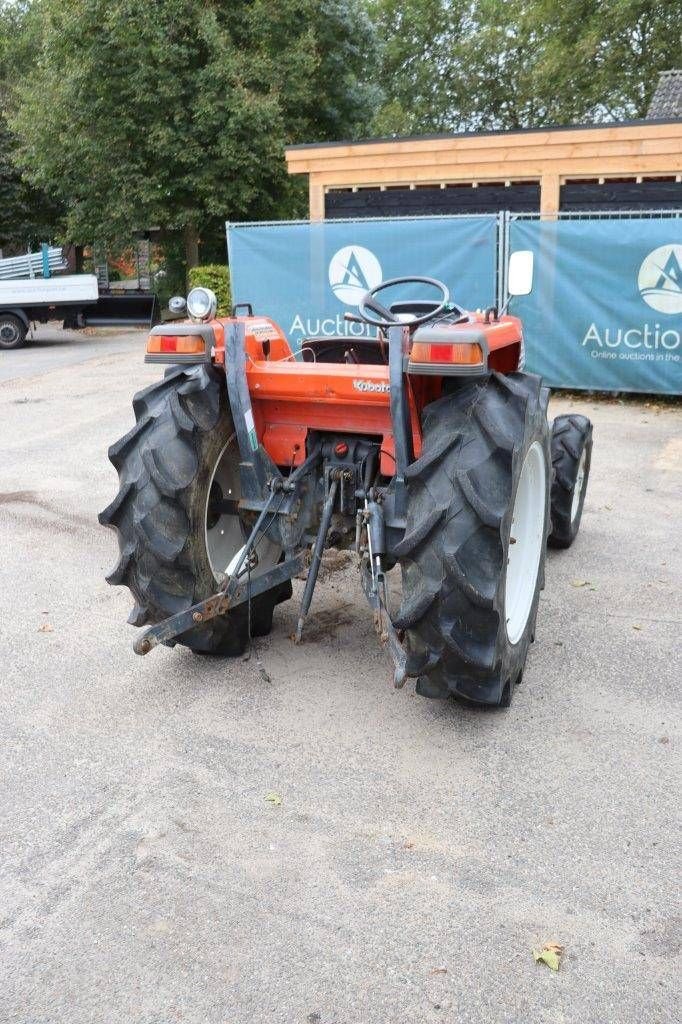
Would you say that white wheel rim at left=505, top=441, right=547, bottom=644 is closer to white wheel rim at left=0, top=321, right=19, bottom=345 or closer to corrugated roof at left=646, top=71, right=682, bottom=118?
corrugated roof at left=646, top=71, right=682, bottom=118

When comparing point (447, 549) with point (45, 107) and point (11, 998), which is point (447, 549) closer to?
point (11, 998)

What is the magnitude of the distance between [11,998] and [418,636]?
169 centimetres

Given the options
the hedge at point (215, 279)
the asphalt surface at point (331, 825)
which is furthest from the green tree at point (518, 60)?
the asphalt surface at point (331, 825)

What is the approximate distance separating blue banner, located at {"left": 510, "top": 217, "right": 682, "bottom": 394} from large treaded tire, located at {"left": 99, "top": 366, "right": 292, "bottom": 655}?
7.67 metres

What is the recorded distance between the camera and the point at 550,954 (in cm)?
248

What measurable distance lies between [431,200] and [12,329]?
9478 millimetres

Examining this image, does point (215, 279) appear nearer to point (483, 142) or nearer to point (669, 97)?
point (483, 142)

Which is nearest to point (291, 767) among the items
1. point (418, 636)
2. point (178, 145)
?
point (418, 636)

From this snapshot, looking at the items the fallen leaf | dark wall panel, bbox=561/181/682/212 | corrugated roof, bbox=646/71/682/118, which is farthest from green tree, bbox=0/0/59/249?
the fallen leaf

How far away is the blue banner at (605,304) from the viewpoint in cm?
1036

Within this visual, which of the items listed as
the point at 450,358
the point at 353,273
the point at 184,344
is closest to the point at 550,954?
the point at 450,358

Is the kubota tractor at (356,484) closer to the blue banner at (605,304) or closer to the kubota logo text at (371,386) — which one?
the kubota logo text at (371,386)

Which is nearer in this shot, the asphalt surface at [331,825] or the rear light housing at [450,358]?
the asphalt surface at [331,825]

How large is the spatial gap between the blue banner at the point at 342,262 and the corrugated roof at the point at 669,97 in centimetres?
978
